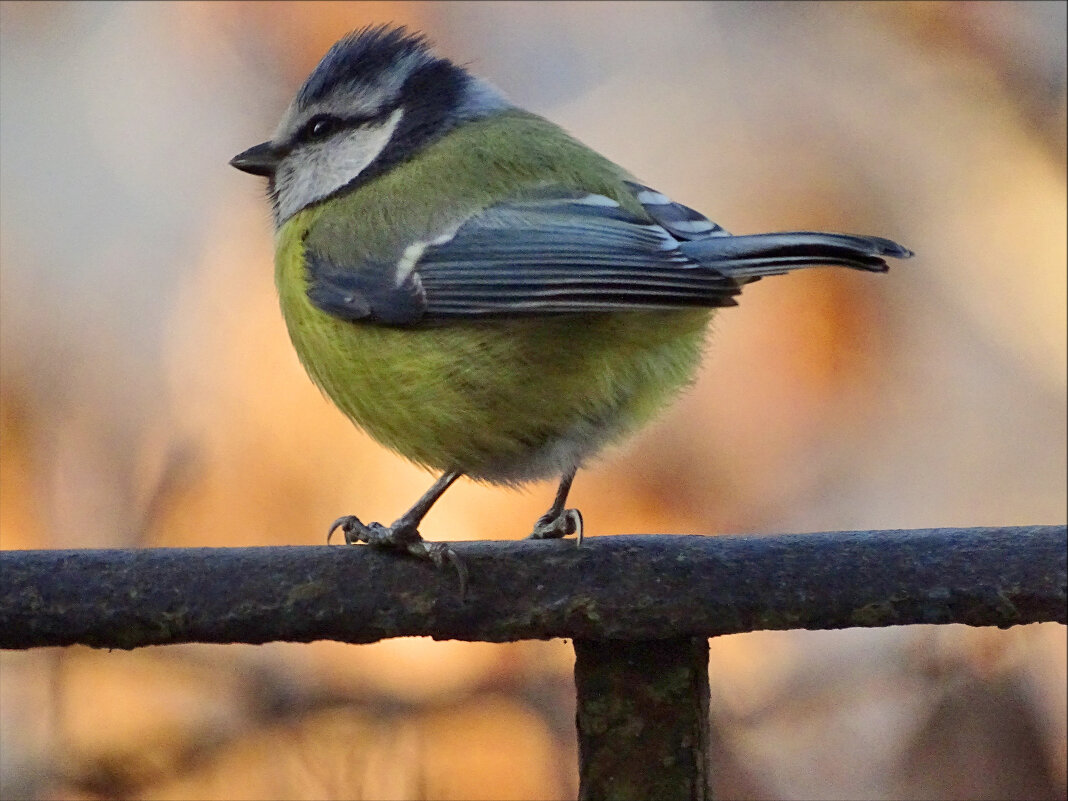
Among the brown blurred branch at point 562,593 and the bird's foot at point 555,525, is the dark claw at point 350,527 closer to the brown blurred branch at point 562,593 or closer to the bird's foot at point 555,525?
the bird's foot at point 555,525

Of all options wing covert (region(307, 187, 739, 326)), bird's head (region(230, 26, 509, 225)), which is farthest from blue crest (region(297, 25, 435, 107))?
wing covert (region(307, 187, 739, 326))

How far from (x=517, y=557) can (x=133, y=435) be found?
2.39ft

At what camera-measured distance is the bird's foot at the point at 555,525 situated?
4.02ft

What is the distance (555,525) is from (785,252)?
0.40 metres

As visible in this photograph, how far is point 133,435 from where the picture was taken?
1.41 metres

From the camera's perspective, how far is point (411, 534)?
1005 millimetres

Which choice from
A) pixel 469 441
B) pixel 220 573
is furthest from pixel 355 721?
pixel 220 573

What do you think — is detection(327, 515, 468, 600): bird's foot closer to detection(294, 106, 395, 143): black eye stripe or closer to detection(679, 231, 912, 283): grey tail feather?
detection(679, 231, 912, 283): grey tail feather

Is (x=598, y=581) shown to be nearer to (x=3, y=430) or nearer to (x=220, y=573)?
(x=220, y=573)

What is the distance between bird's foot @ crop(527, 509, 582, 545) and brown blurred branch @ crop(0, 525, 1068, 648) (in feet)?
1.50

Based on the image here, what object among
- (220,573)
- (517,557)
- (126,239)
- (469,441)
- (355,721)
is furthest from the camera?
(126,239)

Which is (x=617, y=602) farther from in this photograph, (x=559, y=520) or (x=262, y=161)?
(x=262, y=161)

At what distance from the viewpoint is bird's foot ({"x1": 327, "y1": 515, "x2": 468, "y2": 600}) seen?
2.68 feet

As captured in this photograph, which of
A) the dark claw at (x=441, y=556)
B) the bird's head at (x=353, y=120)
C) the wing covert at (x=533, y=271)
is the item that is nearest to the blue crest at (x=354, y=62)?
the bird's head at (x=353, y=120)
